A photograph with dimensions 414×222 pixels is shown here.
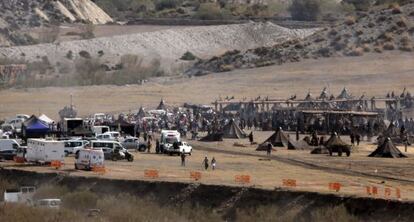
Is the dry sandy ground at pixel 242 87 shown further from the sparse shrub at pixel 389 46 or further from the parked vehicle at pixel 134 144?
the parked vehicle at pixel 134 144

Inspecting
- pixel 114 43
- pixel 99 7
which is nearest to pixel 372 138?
pixel 114 43

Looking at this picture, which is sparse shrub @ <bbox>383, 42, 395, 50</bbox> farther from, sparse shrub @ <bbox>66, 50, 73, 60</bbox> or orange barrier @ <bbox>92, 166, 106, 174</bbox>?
orange barrier @ <bbox>92, 166, 106, 174</bbox>

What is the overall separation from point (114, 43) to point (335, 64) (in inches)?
1633

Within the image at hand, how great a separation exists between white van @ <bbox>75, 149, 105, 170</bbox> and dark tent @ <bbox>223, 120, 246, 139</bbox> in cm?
1781

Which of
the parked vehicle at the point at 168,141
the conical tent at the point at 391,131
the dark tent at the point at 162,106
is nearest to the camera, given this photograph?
the parked vehicle at the point at 168,141

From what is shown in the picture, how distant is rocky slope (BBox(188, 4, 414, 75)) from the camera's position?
107 m

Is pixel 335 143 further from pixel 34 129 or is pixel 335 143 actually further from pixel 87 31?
pixel 87 31

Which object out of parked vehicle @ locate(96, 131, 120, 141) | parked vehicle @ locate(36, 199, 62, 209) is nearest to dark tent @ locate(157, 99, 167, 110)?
parked vehicle @ locate(96, 131, 120, 141)

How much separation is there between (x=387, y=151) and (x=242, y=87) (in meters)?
39.8

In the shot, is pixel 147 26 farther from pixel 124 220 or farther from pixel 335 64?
pixel 124 220

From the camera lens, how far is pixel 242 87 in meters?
100

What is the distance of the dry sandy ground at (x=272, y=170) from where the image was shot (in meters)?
49.3

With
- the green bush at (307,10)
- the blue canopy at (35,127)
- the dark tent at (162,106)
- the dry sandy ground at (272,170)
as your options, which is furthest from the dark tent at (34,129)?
the green bush at (307,10)

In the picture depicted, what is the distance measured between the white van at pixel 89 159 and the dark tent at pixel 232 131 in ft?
58.4
